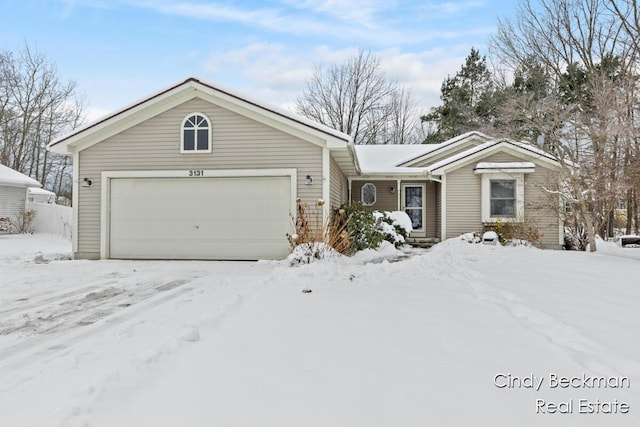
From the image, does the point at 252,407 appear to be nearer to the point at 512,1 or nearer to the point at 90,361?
the point at 90,361

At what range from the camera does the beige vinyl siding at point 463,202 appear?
13.6m

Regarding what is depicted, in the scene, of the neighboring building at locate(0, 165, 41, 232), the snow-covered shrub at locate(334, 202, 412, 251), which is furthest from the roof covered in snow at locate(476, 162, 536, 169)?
the neighboring building at locate(0, 165, 41, 232)

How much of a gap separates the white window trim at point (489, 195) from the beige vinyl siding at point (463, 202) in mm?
207

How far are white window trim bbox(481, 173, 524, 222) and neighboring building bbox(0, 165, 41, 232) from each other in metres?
20.3

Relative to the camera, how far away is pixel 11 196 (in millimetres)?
18000

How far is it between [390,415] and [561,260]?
7465 mm

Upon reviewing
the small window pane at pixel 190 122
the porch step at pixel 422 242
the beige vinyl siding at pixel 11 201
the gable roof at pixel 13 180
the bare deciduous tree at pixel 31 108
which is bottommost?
the porch step at pixel 422 242

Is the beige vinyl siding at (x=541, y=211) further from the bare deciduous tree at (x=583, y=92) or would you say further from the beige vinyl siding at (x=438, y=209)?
the beige vinyl siding at (x=438, y=209)

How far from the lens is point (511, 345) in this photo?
292 cm

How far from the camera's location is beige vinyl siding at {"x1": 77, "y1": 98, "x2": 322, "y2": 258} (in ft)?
31.4

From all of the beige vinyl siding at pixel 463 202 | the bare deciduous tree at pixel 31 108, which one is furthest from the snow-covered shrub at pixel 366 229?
the bare deciduous tree at pixel 31 108

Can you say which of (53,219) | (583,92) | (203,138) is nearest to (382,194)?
(203,138)

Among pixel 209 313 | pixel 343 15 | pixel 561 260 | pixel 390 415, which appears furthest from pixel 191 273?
pixel 343 15

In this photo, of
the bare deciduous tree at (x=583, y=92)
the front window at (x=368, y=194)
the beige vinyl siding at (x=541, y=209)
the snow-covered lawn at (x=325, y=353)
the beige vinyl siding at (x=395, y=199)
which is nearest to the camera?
the snow-covered lawn at (x=325, y=353)
